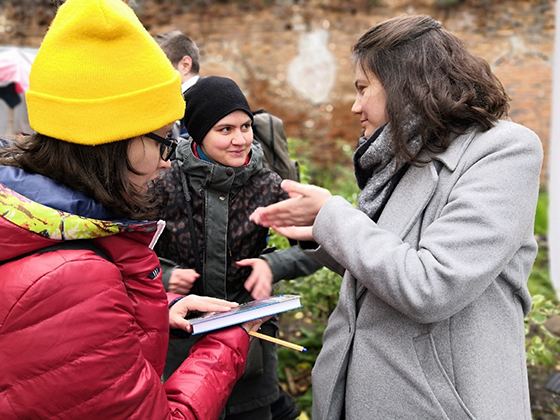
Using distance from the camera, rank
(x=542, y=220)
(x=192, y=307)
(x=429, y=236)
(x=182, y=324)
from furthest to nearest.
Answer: (x=542, y=220) → (x=192, y=307) → (x=182, y=324) → (x=429, y=236)

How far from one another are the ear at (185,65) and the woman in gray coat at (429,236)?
2383 mm

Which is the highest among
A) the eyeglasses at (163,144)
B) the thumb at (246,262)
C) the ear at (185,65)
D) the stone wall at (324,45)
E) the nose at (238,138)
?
the eyeglasses at (163,144)

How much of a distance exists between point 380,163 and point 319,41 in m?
7.06

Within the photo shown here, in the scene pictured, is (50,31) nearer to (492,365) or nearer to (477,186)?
(477,186)

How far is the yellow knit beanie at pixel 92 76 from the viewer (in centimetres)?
125

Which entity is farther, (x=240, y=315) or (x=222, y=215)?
(x=222, y=215)

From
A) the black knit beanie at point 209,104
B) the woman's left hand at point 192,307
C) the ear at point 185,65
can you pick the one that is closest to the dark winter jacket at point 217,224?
the black knit beanie at point 209,104

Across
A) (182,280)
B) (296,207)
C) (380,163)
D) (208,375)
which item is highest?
(380,163)

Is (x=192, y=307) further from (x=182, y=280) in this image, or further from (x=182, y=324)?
(x=182, y=280)

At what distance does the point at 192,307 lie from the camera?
5.99 feet

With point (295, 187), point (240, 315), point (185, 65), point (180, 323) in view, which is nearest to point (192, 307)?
Result: point (180, 323)

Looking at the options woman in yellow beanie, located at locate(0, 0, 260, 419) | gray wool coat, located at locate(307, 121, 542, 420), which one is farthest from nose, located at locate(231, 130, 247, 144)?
gray wool coat, located at locate(307, 121, 542, 420)

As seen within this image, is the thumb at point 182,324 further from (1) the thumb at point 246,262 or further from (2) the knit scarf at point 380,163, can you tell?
(2) the knit scarf at point 380,163

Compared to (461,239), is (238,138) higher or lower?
lower
